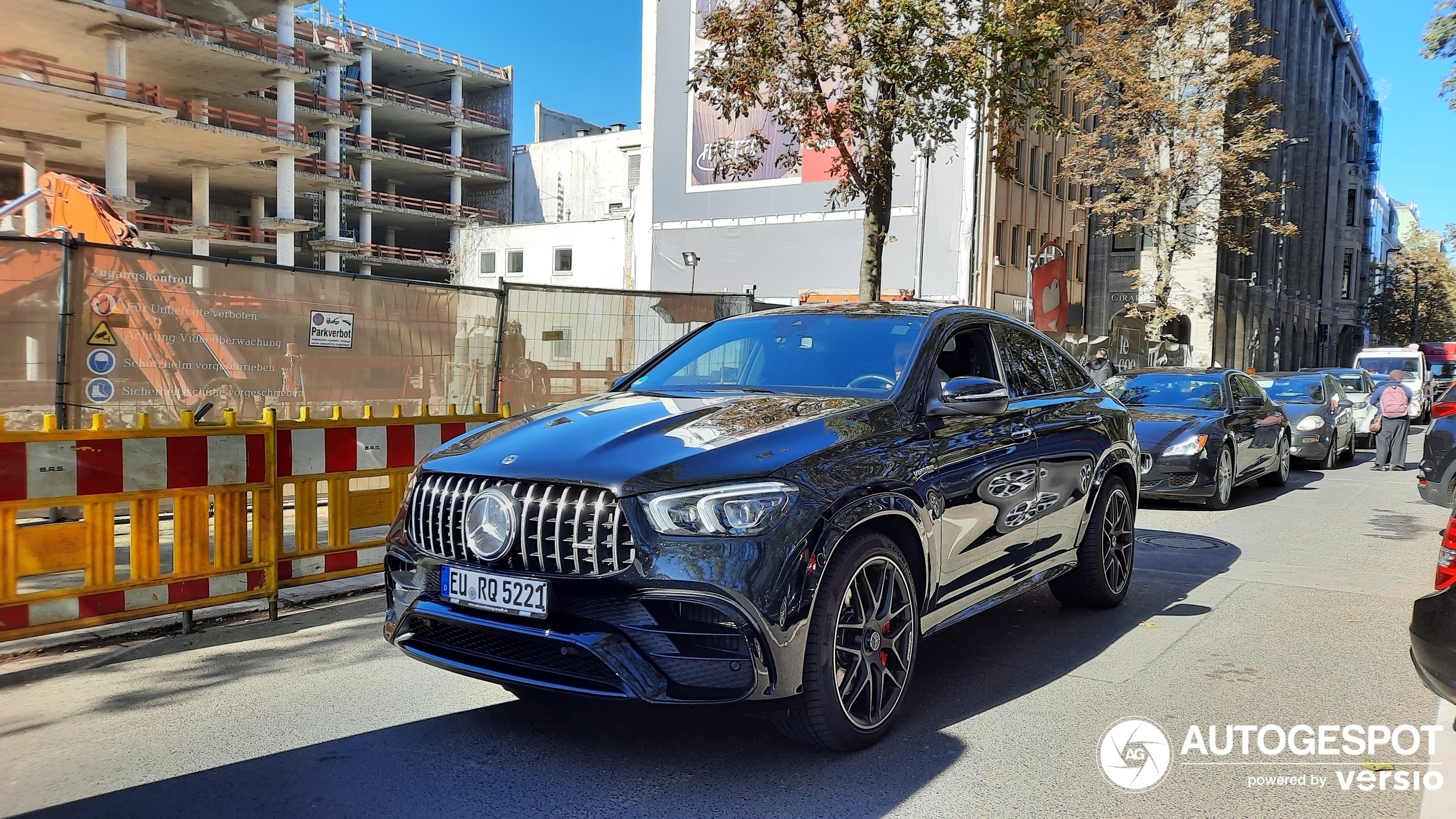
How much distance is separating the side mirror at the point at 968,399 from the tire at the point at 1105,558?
1.82 m

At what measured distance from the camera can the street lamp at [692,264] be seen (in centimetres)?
3416

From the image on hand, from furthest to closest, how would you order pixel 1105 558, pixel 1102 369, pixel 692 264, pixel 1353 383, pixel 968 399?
pixel 692 264
pixel 1353 383
pixel 1102 369
pixel 1105 558
pixel 968 399

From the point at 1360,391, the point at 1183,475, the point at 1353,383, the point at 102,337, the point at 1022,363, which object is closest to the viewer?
the point at 1022,363

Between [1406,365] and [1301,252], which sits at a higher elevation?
[1301,252]

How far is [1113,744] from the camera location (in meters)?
4.07

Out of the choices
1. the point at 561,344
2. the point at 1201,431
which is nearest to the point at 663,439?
the point at 561,344

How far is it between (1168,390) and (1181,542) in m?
3.92

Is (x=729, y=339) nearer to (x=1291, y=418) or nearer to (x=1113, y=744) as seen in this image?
(x=1113, y=744)

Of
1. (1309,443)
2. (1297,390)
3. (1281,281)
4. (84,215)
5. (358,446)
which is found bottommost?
(1309,443)

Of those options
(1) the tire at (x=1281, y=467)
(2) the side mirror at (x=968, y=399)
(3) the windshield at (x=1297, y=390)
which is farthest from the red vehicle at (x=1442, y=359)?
(2) the side mirror at (x=968, y=399)

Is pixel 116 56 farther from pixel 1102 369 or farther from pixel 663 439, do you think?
pixel 663 439

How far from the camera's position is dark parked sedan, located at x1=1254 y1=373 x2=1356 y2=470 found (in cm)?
1678

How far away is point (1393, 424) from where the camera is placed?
16.8 metres

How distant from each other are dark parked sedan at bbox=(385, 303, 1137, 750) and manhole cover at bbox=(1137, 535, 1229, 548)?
453 centimetres
